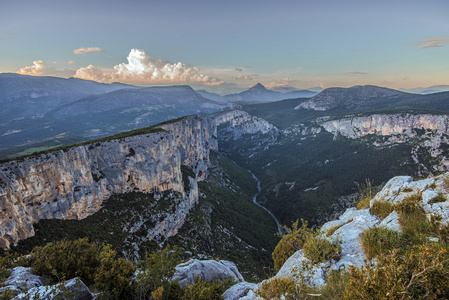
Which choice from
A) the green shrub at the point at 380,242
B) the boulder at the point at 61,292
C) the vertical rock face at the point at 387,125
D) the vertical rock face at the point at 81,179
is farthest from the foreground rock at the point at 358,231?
the vertical rock face at the point at 387,125

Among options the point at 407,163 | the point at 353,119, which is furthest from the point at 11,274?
the point at 353,119

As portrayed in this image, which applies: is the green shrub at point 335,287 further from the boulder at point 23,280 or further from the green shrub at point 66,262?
the boulder at point 23,280

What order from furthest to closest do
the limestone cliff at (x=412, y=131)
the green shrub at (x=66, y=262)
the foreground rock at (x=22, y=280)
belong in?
the limestone cliff at (x=412, y=131) < the green shrub at (x=66, y=262) < the foreground rock at (x=22, y=280)

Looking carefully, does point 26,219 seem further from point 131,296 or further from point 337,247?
point 337,247

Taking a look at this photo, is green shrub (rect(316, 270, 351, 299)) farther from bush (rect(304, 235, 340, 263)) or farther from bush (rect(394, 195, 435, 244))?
bush (rect(394, 195, 435, 244))

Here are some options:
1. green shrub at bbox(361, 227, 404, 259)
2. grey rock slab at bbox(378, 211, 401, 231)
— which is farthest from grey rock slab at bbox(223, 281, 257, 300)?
grey rock slab at bbox(378, 211, 401, 231)

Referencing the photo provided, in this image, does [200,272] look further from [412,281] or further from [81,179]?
[81,179]
